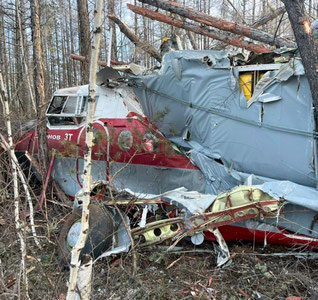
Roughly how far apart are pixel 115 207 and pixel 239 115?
234 cm

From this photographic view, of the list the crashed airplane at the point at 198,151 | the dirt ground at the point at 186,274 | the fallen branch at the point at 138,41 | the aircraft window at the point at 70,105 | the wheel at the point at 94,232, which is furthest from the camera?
the fallen branch at the point at 138,41

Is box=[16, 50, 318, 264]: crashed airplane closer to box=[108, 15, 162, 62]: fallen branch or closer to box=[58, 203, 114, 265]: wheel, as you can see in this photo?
box=[58, 203, 114, 265]: wheel

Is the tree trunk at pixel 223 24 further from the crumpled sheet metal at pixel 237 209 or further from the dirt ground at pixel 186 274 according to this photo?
the dirt ground at pixel 186 274

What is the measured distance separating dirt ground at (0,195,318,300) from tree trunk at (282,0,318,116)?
7.29ft

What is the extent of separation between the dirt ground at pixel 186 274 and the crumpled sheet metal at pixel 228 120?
1102 millimetres

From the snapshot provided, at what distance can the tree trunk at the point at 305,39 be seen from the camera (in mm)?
3488

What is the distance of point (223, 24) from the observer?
20.5ft

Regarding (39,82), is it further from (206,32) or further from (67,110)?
(206,32)

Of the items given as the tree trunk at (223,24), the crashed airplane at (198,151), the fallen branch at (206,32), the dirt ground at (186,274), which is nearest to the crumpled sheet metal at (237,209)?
the crashed airplane at (198,151)

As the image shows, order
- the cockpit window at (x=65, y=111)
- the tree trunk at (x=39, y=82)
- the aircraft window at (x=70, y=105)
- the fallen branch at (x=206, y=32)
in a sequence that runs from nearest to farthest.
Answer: the tree trunk at (x=39, y=82)
the cockpit window at (x=65, y=111)
the aircraft window at (x=70, y=105)
the fallen branch at (x=206, y=32)

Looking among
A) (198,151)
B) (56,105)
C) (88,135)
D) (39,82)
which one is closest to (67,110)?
(56,105)

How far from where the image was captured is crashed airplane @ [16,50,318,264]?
3.87m

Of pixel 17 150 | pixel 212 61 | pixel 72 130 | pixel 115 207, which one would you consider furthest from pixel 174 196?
pixel 17 150

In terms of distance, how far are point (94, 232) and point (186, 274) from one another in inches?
52.2
